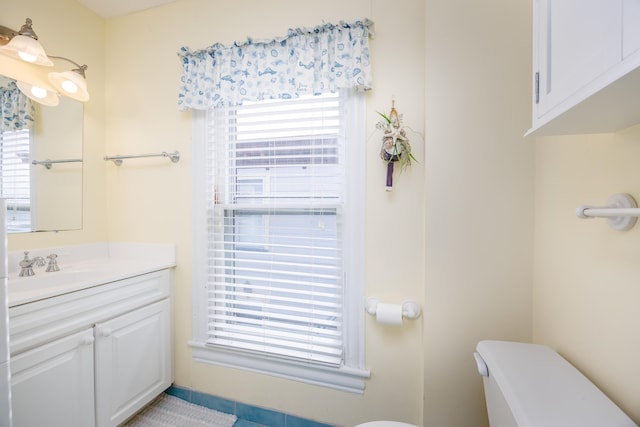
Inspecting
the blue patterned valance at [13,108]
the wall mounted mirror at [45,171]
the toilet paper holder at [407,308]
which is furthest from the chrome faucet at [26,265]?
the toilet paper holder at [407,308]

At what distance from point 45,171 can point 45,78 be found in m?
0.57

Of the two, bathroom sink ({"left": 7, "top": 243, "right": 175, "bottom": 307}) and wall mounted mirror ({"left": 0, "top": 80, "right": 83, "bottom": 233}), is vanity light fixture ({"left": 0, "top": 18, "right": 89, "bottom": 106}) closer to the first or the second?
wall mounted mirror ({"left": 0, "top": 80, "right": 83, "bottom": 233})

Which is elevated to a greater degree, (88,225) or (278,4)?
(278,4)

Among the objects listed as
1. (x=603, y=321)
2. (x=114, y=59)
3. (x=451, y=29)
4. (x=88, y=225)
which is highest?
(x=114, y=59)

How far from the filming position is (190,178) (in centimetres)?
185

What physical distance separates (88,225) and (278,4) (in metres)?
1.93

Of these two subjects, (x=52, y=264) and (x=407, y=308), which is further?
(x=52, y=264)

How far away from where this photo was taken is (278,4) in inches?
65.4

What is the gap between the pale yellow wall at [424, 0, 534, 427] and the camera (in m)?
1.23

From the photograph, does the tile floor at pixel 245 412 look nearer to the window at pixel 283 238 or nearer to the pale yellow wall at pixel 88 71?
the window at pixel 283 238

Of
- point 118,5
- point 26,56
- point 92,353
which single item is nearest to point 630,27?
point 92,353

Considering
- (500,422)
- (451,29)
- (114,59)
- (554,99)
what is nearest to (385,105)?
(451,29)

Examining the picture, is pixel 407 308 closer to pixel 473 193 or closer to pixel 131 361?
pixel 473 193

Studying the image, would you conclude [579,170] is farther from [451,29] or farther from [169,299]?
[169,299]
